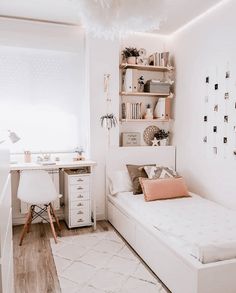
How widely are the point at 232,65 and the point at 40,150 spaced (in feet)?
8.45

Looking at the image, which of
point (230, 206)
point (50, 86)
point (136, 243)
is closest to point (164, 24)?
point (50, 86)

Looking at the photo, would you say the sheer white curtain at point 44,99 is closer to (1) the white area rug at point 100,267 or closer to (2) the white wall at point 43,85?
(2) the white wall at point 43,85

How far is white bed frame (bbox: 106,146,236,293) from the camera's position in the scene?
1904mm

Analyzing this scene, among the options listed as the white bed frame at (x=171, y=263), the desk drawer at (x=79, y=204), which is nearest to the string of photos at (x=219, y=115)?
the white bed frame at (x=171, y=263)

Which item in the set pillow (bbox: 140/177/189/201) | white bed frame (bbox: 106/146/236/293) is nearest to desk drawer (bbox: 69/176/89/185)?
white bed frame (bbox: 106/146/236/293)

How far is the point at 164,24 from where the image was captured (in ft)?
12.5

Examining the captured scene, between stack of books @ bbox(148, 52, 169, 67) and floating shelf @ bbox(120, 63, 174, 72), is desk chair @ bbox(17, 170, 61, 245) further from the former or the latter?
stack of books @ bbox(148, 52, 169, 67)

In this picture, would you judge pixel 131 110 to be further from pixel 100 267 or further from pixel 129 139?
pixel 100 267

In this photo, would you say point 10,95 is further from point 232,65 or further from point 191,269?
point 191,269

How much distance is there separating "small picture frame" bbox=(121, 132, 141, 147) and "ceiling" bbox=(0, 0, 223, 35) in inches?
61.0

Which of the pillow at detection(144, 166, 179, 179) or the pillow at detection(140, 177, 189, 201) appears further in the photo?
the pillow at detection(144, 166, 179, 179)

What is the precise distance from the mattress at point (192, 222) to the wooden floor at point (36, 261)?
861mm

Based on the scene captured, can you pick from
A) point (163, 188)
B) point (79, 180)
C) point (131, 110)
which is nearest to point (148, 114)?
point (131, 110)

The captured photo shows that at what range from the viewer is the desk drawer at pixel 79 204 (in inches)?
140
